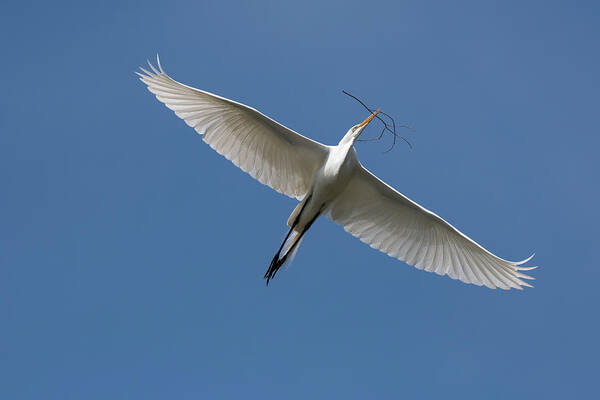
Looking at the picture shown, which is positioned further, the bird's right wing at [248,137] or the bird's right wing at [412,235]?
the bird's right wing at [412,235]

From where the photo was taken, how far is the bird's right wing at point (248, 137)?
11.7 metres

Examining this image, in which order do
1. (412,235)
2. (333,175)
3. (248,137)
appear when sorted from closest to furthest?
(333,175) < (248,137) < (412,235)

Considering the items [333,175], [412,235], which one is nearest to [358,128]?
[333,175]

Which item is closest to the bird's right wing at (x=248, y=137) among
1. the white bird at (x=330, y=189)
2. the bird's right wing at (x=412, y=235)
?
the white bird at (x=330, y=189)

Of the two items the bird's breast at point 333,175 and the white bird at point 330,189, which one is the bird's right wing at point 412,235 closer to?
the white bird at point 330,189

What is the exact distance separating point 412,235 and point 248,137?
3281 mm

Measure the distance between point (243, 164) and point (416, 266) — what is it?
11.2 ft

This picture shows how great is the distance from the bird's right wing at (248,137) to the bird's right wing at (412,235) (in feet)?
2.66

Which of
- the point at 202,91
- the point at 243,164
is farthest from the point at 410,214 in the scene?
the point at 202,91

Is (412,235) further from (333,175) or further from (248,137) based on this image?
(248,137)

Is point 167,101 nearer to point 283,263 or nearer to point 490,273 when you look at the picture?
point 283,263

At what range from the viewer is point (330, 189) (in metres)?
11.9

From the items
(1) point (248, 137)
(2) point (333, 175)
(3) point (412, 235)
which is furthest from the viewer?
(3) point (412, 235)

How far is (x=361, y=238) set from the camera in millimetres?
12867
